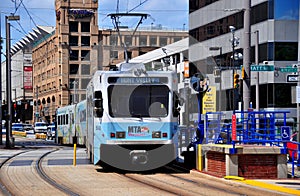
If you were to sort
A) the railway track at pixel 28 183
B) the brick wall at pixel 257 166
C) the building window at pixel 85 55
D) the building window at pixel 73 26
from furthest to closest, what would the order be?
the building window at pixel 85 55 < the building window at pixel 73 26 < the brick wall at pixel 257 166 < the railway track at pixel 28 183

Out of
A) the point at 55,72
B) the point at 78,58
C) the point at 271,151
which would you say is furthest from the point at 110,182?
the point at 78,58

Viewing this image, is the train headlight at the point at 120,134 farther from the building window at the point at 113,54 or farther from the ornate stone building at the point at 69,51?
the building window at the point at 113,54

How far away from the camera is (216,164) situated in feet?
56.5

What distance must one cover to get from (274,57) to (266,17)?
3.56 metres

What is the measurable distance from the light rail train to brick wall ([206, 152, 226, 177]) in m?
1.16

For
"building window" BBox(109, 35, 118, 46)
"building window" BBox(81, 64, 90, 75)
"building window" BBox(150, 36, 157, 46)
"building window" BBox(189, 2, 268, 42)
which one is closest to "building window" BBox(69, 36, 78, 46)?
"building window" BBox(81, 64, 90, 75)

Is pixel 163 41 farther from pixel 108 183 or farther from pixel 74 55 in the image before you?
pixel 108 183

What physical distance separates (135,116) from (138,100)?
0.54 meters

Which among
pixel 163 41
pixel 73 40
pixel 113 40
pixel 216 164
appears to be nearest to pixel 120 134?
pixel 216 164

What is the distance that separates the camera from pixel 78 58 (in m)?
74.0

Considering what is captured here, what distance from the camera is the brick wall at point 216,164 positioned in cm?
1677

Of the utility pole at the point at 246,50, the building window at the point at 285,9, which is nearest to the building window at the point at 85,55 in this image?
the building window at the point at 285,9

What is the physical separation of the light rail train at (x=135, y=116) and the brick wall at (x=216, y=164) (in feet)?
3.80

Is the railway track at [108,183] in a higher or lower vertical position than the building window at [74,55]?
lower
